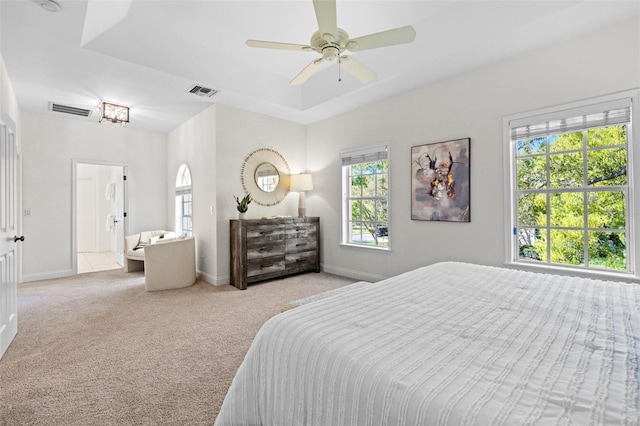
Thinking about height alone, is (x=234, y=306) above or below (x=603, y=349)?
below

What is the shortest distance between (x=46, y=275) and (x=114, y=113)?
289 centimetres

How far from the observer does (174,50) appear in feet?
11.1

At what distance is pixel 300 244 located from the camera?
486cm

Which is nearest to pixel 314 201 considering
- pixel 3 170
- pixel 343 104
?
pixel 343 104

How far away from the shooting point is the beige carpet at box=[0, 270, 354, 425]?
5.51ft

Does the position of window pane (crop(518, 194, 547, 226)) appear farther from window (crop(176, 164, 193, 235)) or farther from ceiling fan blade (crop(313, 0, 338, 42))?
window (crop(176, 164, 193, 235))

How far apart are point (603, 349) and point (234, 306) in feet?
10.5

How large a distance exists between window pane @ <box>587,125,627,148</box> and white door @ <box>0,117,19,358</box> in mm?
5182

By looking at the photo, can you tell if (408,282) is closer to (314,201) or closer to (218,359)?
(218,359)

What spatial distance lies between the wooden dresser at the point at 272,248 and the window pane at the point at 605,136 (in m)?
3.59

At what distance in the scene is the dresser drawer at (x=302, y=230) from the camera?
4730mm

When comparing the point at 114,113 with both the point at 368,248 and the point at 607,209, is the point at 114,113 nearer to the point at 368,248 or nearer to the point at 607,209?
the point at 368,248

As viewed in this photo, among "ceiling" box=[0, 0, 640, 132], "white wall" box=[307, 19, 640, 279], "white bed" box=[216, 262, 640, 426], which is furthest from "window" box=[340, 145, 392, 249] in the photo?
"white bed" box=[216, 262, 640, 426]

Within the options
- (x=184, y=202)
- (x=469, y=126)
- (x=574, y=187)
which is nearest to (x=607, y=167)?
(x=574, y=187)
